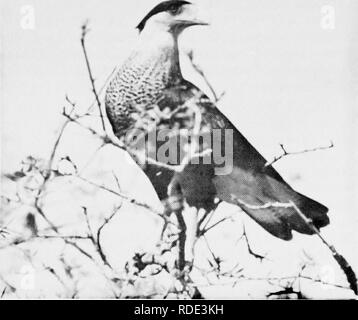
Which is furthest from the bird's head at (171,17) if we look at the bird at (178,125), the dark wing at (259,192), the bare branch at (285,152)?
the bare branch at (285,152)

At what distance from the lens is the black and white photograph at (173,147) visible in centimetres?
239

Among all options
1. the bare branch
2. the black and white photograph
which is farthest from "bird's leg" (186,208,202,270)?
the bare branch

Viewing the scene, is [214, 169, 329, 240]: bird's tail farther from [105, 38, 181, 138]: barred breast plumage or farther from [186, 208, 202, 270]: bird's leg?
[105, 38, 181, 138]: barred breast plumage

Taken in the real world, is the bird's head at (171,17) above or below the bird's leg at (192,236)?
above

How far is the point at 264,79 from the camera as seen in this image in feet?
7.85

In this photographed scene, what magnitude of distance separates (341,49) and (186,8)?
1.61ft

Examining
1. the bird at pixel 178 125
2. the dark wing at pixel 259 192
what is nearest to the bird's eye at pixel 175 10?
the bird at pixel 178 125

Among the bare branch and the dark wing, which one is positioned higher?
the bare branch

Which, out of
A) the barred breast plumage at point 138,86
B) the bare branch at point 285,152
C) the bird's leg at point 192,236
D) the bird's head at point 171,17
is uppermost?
the bird's head at point 171,17

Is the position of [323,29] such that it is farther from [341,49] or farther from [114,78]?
[114,78]

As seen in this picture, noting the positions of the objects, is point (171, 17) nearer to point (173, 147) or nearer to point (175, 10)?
point (175, 10)

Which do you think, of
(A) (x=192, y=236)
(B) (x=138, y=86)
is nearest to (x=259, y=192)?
(A) (x=192, y=236)

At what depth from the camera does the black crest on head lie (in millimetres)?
2387

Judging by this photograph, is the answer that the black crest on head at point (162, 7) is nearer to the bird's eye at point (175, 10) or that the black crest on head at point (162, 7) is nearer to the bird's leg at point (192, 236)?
the bird's eye at point (175, 10)
